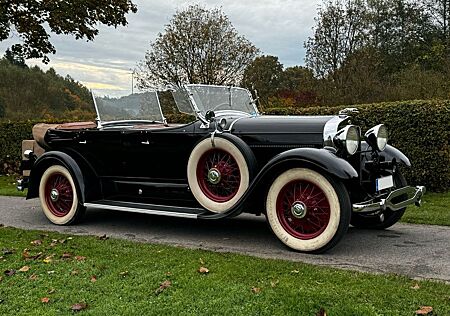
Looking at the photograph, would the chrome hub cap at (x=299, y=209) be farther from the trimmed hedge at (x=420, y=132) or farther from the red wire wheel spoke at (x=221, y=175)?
the trimmed hedge at (x=420, y=132)

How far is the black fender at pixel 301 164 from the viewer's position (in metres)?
4.66

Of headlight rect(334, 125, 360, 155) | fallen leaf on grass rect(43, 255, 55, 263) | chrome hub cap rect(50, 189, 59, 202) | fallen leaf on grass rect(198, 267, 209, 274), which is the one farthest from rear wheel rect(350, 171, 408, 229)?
chrome hub cap rect(50, 189, 59, 202)

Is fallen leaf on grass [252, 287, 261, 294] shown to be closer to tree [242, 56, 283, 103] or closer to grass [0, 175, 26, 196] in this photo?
grass [0, 175, 26, 196]

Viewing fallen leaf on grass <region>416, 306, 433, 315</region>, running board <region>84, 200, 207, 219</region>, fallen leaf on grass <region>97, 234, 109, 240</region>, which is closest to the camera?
fallen leaf on grass <region>416, 306, 433, 315</region>

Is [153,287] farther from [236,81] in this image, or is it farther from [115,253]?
[236,81]

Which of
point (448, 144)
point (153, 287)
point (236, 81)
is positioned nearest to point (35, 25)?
point (236, 81)

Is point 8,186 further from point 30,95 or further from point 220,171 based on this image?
point 30,95

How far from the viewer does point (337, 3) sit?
20.3 metres

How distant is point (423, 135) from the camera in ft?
28.1

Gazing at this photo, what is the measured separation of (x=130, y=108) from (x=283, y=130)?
2794 mm

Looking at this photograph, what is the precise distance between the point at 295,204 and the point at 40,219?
4.09 metres

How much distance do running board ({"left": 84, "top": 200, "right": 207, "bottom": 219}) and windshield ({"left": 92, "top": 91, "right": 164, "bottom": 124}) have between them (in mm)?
1363

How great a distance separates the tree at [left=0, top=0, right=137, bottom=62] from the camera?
15266 millimetres

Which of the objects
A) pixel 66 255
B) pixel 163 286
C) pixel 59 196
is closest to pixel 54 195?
pixel 59 196
